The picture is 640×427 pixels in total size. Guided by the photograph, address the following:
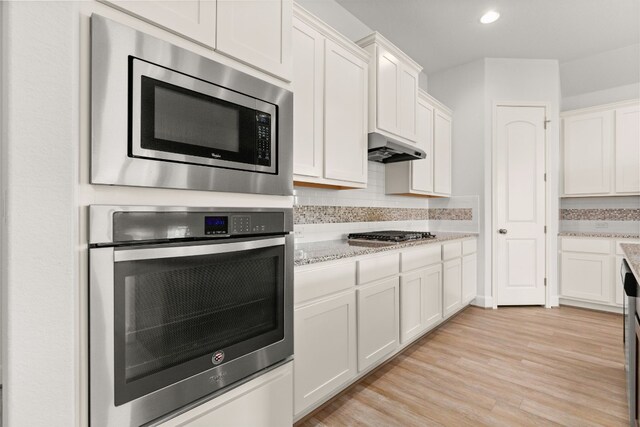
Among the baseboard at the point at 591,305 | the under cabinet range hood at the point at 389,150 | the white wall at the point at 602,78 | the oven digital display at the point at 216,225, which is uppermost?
the white wall at the point at 602,78

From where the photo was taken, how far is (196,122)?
3.45ft

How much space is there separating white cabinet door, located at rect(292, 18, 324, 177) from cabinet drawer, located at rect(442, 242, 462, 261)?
67.2 inches

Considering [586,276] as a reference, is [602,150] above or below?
above

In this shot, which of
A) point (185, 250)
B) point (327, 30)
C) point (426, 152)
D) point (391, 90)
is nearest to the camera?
point (185, 250)

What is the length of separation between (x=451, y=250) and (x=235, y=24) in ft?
9.49

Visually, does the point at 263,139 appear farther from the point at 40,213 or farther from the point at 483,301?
the point at 483,301

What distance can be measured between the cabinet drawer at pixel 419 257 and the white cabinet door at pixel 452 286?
0.80ft

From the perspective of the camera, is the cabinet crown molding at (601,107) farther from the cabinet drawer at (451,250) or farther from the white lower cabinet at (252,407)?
the white lower cabinet at (252,407)

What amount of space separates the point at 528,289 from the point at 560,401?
2255 millimetres

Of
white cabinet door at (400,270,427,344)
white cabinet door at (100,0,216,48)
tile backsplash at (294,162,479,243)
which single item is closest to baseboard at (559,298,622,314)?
tile backsplash at (294,162,479,243)

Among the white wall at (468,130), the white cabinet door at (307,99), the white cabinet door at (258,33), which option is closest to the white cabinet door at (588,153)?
the white wall at (468,130)

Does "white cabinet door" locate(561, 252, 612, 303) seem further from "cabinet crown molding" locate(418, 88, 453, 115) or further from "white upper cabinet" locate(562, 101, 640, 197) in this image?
"cabinet crown molding" locate(418, 88, 453, 115)

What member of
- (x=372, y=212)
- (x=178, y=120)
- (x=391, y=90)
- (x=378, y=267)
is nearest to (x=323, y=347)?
(x=378, y=267)

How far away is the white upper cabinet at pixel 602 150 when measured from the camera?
374 centimetres
